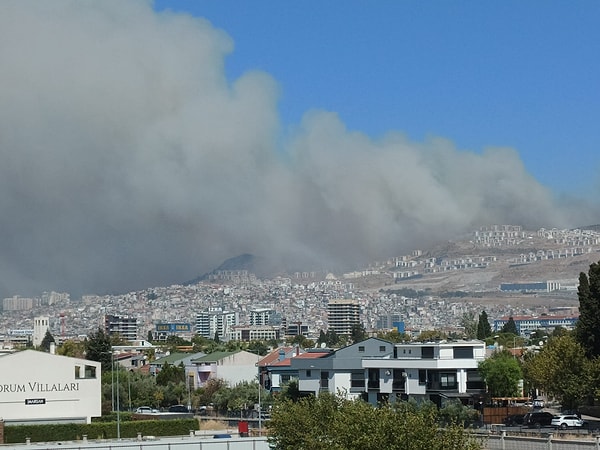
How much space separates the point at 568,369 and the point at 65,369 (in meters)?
29.2

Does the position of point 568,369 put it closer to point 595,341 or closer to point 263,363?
point 595,341

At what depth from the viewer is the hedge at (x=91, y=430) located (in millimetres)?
59375

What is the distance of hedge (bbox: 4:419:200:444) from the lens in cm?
5938

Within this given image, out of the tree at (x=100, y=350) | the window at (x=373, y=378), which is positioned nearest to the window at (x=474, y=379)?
the window at (x=373, y=378)

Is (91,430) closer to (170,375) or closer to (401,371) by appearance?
(401,371)

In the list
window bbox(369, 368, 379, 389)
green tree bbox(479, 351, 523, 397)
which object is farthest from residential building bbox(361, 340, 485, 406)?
window bbox(369, 368, 379, 389)

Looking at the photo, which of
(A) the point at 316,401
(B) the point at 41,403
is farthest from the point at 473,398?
(A) the point at 316,401

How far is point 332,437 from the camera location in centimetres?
3431

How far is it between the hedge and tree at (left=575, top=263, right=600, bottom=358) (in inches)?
911

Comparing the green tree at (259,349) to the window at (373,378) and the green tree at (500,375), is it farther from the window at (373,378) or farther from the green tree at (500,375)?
the green tree at (500,375)

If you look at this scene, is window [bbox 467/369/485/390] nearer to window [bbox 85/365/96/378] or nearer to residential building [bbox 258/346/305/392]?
residential building [bbox 258/346/305/392]

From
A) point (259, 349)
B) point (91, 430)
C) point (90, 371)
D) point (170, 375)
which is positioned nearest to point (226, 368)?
point (170, 375)

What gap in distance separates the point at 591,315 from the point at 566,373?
4129 millimetres

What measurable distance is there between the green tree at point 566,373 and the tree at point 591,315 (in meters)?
0.71
